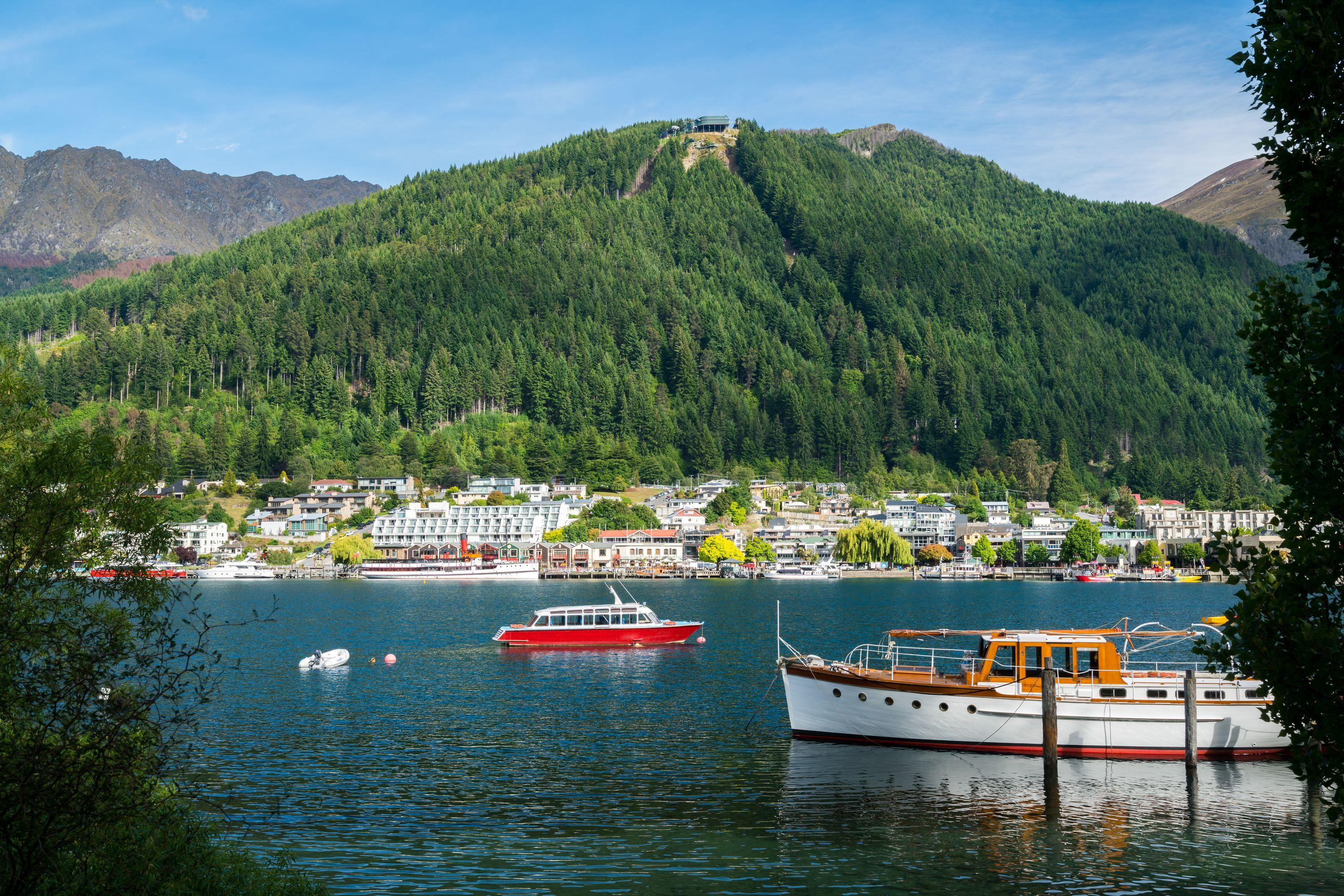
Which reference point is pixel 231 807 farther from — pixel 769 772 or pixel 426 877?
pixel 769 772

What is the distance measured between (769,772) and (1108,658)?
501 inches

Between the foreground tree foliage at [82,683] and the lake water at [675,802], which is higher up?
the foreground tree foliage at [82,683]

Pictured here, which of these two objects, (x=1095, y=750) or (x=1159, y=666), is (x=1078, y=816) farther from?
(x=1159, y=666)

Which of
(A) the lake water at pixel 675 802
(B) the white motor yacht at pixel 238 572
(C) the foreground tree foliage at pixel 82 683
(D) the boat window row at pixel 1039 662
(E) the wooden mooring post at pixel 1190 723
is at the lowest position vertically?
(B) the white motor yacht at pixel 238 572

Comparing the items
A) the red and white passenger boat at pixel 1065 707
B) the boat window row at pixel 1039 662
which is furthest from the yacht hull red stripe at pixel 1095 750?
the boat window row at pixel 1039 662

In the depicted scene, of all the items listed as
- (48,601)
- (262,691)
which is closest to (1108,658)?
(48,601)

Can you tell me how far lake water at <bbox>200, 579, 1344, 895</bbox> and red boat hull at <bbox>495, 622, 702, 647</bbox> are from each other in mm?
14193

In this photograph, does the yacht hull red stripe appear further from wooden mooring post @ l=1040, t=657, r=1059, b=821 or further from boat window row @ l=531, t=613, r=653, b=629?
boat window row @ l=531, t=613, r=653, b=629

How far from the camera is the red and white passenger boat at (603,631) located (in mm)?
80062

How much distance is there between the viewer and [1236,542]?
1541 centimetres

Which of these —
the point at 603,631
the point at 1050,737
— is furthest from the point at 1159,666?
the point at 603,631

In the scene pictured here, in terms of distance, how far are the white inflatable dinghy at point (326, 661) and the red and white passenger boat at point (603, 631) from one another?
46.8 ft

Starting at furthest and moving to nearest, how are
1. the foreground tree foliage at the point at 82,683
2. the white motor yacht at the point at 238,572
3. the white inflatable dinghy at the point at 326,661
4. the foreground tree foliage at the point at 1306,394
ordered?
1. the white motor yacht at the point at 238,572
2. the white inflatable dinghy at the point at 326,661
3. the foreground tree foliage at the point at 82,683
4. the foreground tree foliage at the point at 1306,394

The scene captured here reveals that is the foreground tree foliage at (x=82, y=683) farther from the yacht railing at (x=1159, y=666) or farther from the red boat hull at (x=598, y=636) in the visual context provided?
the red boat hull at (x=598, y=636)
